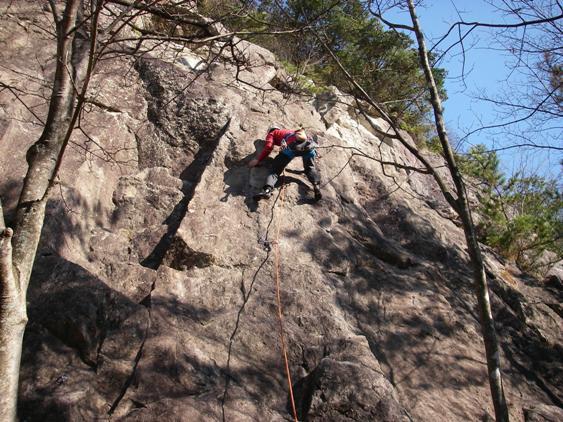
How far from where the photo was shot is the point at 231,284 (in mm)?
5938

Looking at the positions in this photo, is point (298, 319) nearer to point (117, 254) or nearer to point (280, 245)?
point (280, 245)

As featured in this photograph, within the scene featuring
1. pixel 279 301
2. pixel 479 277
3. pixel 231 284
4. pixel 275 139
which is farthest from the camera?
pixel 275 139

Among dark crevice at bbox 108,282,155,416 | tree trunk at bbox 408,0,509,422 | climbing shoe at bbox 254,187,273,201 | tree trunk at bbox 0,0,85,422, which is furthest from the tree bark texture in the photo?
climbing shoe at bbox 254,187,273,201

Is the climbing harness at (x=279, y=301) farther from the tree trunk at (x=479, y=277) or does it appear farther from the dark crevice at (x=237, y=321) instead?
the tree trunk at (x=479, y=277)

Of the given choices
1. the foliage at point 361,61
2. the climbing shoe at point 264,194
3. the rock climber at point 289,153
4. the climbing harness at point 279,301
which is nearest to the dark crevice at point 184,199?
the rock climber at point 289,153

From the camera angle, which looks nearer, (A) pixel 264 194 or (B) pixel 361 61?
(A) pixel 264 194

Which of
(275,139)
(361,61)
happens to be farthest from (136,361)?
(361,61)

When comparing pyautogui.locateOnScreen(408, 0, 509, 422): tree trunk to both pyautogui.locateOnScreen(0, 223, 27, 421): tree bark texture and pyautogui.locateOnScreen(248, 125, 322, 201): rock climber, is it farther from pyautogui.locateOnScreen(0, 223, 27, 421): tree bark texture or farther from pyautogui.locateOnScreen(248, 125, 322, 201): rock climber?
pyautogui.locateOnScreen(0, 223, 27, 421): tree bark texture

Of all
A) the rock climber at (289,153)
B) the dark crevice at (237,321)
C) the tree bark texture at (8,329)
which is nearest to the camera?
the tree bark texture at (8,329)

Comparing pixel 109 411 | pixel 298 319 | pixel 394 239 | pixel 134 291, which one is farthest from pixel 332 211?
pixel 109 411

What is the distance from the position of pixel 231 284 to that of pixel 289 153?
2529 millimetres

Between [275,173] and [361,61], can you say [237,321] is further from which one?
[361,61]

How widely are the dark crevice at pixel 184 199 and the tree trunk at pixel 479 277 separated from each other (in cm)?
363

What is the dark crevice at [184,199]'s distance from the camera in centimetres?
642
